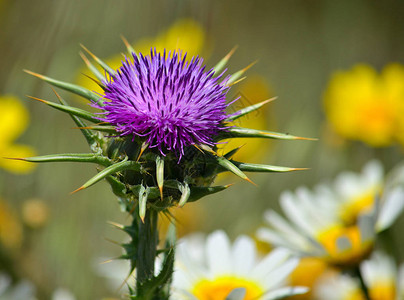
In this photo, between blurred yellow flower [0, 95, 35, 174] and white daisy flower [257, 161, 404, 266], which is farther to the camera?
blurred yellow flower [0, 95, 35, 174]

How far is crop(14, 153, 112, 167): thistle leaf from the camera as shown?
947mm

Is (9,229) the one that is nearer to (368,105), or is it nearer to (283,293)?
(283,293)

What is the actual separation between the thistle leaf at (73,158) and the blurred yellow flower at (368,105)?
5.73 ft

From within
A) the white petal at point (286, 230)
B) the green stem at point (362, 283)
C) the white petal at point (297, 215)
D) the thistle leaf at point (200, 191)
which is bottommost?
the green stem at point (362, 283)

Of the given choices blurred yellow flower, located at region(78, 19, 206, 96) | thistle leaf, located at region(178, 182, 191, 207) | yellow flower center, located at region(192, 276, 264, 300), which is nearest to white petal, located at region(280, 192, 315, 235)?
yellow flower center, located at region(192, 276, 264, 300)

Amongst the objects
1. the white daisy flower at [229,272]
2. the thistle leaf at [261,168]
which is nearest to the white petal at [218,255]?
the white daisy flower at [229,272]

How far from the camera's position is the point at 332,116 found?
2633 millimetres

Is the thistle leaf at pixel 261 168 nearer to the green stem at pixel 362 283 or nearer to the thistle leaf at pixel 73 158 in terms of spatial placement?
the thistle leaf at pixel 73 158

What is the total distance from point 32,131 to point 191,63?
5.14ft

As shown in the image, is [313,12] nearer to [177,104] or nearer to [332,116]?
[332,116]

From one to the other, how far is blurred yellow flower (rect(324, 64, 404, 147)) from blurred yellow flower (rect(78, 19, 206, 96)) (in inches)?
28.7

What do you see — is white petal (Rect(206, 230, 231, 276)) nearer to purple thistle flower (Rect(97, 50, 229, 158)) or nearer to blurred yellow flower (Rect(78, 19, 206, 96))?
purple thistle flower (Rect(97, 50, 229, 158))

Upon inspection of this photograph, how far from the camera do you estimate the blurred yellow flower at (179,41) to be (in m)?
2.71

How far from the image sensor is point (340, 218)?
1761 mm
